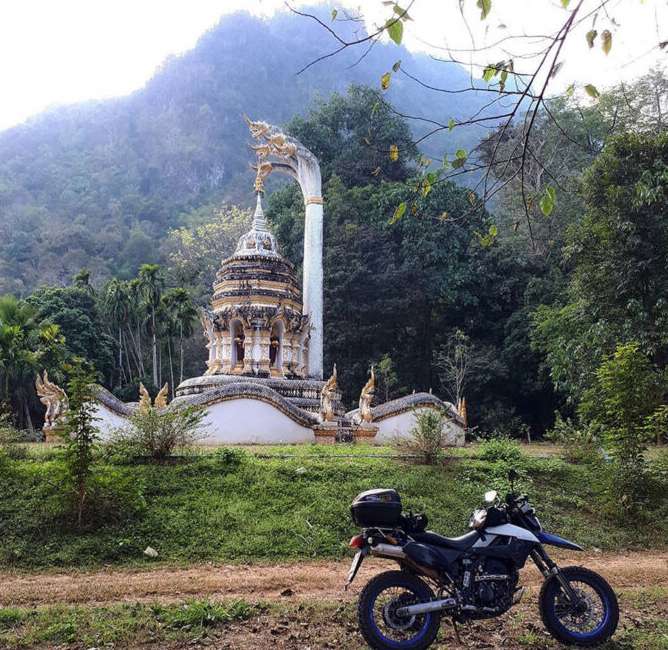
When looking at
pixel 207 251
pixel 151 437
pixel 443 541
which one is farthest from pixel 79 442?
pixel 207 251

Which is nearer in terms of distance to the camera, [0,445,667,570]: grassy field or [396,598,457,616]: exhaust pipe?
[396,598,457,616]: exhaust pipe

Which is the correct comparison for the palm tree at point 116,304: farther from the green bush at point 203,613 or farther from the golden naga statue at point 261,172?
the green bush at point 203,613

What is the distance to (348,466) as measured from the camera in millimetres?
8922

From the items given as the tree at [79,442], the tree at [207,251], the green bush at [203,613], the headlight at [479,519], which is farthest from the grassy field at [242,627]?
the tree at [207,251]

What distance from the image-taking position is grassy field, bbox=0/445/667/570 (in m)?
6.45

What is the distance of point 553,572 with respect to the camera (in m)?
4.07

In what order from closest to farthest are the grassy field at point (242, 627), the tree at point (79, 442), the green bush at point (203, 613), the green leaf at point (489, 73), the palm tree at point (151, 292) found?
the green leaf at point (489, 73) → the grassy field at point (242, 627) → the green bush at point (203, 613) → the tree at point (79, 442) → the palm tree at point (151, 292)

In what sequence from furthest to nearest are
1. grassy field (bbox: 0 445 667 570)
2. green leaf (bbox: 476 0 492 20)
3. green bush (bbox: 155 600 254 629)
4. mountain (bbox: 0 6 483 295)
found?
mountain (bbox: 0 6 483 295), grassy field (bbox: 0 445 667 570), green bush (bbox: 155 600 254 629), green leaf (bbox: 476 0 492 20)

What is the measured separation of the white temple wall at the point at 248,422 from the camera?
45.6 feet

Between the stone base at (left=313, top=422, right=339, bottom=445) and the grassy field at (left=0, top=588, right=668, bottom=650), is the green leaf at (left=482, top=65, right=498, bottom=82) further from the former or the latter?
the stone base at (left=313, top=422, right=339, bottom=445)

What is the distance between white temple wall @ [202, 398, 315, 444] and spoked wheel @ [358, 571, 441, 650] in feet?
33.0

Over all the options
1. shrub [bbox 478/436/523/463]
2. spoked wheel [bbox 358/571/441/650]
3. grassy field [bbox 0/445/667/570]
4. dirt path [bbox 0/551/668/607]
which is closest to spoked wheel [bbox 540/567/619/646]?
spoked wheel [bbox 358/571/441/650]

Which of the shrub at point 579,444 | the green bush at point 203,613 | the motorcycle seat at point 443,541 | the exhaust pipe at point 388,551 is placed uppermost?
the shrub at point 579,444

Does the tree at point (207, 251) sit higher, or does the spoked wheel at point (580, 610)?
the tree at point (207, 251)
